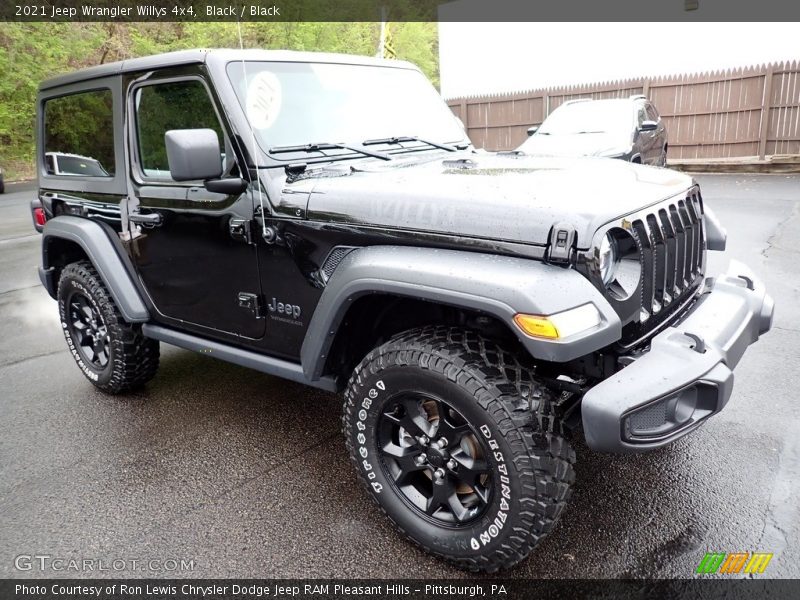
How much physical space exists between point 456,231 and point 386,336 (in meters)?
0.78

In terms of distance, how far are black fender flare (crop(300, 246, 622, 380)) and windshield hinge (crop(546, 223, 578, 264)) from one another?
4 cm

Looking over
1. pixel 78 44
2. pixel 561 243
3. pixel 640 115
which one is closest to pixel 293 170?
pixel 561 243

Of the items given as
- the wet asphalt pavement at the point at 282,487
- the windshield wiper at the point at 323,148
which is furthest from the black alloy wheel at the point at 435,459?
the windshield wiper at the point at 323,148

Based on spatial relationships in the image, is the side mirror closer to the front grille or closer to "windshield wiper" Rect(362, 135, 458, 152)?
"windshield wiper" Rect(362, 135, 458, 152)

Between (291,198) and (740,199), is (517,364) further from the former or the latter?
(740,199)

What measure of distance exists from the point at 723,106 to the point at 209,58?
1494 centimetres

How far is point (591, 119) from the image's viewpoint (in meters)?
9.81

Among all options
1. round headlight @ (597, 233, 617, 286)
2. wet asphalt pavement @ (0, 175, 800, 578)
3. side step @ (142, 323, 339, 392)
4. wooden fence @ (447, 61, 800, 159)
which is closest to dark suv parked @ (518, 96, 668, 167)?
wet asphalt pavement @ (0, 175, 800, 578)

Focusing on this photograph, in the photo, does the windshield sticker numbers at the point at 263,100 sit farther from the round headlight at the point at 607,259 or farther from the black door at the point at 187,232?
the round headlight at the point at 607,259

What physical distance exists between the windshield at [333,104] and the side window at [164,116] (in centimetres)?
22

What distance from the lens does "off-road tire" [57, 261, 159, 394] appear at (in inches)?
149

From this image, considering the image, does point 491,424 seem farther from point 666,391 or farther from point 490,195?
point 490,195

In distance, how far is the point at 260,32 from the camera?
24.8 m

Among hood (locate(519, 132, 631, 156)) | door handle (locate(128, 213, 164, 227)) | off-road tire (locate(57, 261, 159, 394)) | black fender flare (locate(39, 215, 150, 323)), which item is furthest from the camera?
hood (locate(519, 132, 631, 156))
